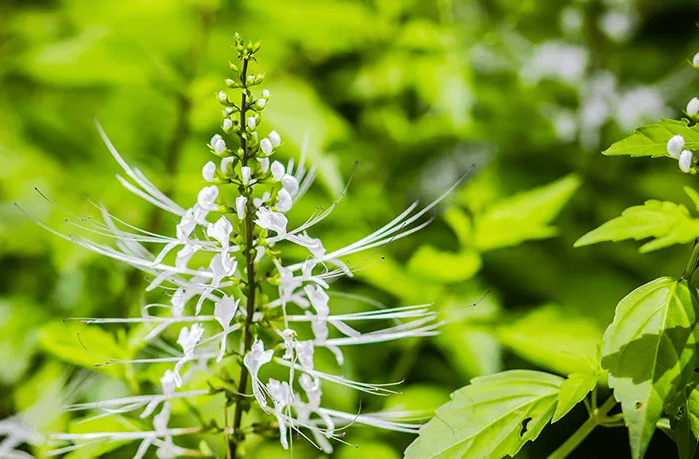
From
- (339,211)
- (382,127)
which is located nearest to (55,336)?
(339,211)

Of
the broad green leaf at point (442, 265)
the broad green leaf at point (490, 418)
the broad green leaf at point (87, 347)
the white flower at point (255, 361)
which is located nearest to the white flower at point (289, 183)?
the white flower at point (255, 361)

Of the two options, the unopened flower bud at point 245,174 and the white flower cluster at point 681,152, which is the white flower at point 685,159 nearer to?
the white flower cluster at point 681,152

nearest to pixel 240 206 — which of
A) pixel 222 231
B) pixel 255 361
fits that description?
pixel 222 231

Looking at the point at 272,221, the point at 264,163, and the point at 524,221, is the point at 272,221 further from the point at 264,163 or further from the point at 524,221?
the point at 524,221

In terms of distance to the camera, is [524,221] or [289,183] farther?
[524,221]

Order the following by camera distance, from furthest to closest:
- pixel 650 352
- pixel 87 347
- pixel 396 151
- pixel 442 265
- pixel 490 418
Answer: pixel 396 151 < pixel 442 265 < pixel 87 347 < pixel 490 418 < pixel 650 352

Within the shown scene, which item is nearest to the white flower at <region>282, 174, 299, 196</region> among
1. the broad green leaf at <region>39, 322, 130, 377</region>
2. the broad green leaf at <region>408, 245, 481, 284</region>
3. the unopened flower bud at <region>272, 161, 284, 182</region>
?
the unopened flower bud at <region>272, 161, 284, 182</region>
